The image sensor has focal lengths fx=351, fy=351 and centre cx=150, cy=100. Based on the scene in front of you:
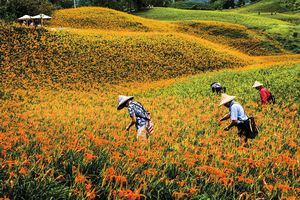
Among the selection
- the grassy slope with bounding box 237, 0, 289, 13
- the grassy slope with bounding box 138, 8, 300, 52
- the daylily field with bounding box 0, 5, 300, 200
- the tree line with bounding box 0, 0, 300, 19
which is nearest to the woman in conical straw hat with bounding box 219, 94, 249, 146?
the daylily field with bounding box 0, 5, 300, 200

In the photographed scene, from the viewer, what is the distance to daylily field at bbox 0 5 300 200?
15.5ft

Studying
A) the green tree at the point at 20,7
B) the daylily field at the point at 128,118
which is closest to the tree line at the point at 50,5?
the green tree at the point at 20,7

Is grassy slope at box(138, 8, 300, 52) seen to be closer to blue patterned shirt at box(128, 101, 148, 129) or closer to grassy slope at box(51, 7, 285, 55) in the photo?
grassy slope at box(51, 7, 285, 55)

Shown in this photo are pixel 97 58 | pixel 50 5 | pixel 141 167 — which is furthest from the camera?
pixel 50 5

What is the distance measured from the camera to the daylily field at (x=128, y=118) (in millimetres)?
4730

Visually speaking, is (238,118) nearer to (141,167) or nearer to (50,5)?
(141,167)

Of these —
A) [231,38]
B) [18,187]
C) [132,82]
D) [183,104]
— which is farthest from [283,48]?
[18,187]

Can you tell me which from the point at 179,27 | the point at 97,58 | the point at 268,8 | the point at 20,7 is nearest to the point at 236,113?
the point at 97,58

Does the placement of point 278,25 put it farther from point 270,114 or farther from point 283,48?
point 270,114

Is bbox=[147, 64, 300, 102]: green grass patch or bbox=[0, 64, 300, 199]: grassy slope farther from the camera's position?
bbox=[147, 64, 300, 102]: green grass patch

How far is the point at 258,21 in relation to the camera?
56.8 meters

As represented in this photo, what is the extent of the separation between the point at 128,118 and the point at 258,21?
163 ft

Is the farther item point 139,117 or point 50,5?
point 50,5

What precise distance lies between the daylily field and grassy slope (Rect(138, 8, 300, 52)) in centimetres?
228
